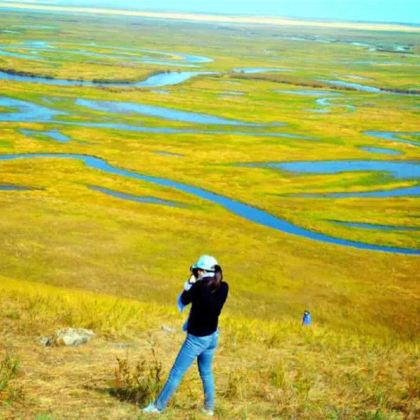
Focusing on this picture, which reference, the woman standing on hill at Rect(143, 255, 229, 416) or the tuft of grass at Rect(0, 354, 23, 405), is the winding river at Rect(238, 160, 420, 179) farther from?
the woman standing on hill at Rect(143, 255, 229, 416)

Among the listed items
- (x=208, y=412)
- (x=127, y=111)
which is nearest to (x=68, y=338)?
(x=208, y=412)

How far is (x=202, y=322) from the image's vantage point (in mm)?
9359

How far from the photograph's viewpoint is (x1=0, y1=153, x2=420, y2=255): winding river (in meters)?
42.1

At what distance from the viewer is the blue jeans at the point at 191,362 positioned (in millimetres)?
9453

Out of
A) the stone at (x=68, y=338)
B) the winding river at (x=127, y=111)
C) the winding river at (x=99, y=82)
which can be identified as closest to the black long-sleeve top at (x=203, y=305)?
the stone at (x=68, y=338)

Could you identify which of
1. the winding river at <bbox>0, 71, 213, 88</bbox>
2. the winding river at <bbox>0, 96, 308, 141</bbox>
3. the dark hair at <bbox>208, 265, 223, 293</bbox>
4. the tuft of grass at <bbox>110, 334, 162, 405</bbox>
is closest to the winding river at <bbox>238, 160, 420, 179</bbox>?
the winding river at <bbox>0, 96, 308, 141</bbox>

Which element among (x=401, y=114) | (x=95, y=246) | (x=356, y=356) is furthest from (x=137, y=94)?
(x=356, y=356)

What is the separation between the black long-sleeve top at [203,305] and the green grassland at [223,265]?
1.52 meters

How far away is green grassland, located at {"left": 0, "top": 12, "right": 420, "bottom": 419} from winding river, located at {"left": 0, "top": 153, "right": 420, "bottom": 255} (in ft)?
2.85

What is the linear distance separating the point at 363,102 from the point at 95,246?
91.2 metres

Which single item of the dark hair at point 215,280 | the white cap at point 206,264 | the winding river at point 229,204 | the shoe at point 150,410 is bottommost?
the winding river at point 229,204

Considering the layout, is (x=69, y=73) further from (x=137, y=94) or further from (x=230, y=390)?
(x=230, y=390)

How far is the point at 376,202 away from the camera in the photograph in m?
52.7

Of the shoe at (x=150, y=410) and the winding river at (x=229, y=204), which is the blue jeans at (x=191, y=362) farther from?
the winding river at (x=229, y=204)
